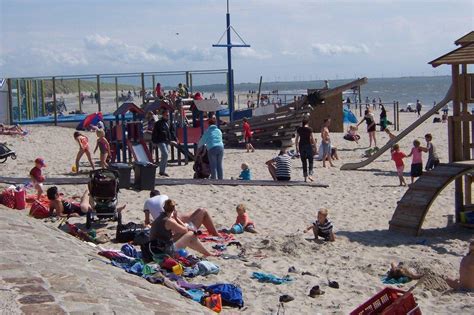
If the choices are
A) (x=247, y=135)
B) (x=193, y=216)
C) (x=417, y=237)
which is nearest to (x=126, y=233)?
(x=193, y=216)

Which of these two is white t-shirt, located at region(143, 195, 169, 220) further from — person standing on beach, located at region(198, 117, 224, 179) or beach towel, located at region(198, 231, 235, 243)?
person standing on beach, located at region(198, 117, 224, 179)

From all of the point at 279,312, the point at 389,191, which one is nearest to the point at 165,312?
the point at 279,312

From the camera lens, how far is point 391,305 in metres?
6.59

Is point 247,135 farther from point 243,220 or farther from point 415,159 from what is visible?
point 243,220

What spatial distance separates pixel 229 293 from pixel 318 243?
3065 millimetres

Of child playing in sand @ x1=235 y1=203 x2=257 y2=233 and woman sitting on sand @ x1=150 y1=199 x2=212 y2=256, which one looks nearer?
woman sitting on sand @ x1=150 y1=199 x2=212 y2=256

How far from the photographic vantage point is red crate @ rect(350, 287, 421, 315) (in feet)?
21.6

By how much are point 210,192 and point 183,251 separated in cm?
501

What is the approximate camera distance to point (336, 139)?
2792 centimetres

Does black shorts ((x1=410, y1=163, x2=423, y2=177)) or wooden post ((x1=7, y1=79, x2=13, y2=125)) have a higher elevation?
wooden post ((x1=7, y1=79, x2=13, y2=125))

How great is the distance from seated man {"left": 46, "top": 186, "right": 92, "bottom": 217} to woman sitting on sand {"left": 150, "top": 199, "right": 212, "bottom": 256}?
2.48 meters

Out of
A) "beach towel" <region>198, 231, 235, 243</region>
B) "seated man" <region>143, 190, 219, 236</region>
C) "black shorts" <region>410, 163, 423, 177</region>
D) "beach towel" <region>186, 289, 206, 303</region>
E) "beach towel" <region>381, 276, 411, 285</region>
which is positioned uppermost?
"black shorts" <region>410, 163, 423, 177</region>

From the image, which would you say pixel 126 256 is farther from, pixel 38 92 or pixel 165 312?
pixel 38 92

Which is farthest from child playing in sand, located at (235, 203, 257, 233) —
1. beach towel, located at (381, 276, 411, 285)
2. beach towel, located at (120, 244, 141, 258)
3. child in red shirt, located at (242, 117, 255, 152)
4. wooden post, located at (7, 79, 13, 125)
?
wooden post, located at (7, 79, 13, 125)
